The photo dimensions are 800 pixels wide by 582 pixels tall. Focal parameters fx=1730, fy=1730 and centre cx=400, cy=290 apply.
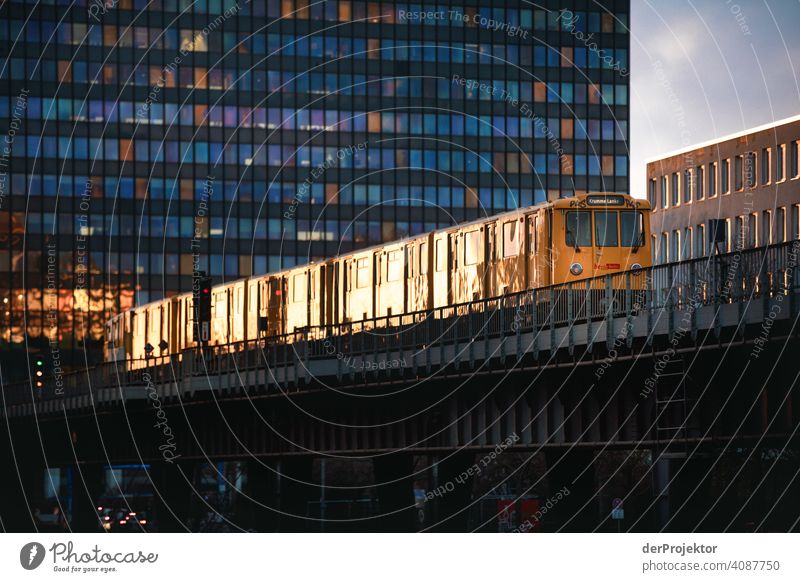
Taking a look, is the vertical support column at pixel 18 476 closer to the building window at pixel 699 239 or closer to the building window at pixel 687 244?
the building window at pixel 699 239

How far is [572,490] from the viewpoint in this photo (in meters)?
74.1

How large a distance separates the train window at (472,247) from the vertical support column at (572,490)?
26.4 feet

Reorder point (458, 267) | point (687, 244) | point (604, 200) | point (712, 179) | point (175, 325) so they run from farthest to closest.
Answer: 1. point (687, 244)
2. point (712, 179)
3. point (175, 325)
4. point (458, 267)
5. point (604, 200)

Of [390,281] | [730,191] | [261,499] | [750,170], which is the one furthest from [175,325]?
[730,191]

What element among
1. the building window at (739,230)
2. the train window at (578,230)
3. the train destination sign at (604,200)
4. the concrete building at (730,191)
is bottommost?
the train window at (578,230)

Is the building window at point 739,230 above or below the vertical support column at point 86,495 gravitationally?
above

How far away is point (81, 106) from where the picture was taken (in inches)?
7288

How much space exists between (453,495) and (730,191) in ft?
197

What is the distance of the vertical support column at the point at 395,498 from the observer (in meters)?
78.8

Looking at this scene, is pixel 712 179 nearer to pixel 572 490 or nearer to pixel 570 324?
pixel 572 490

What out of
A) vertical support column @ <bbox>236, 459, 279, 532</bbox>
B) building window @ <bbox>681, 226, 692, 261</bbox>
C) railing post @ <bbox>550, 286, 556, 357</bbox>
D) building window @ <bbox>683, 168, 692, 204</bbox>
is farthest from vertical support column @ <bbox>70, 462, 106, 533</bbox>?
railing post @ <bbox>550, 286, 556, 357</bbox>

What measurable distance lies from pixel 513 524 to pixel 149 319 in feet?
89.6
